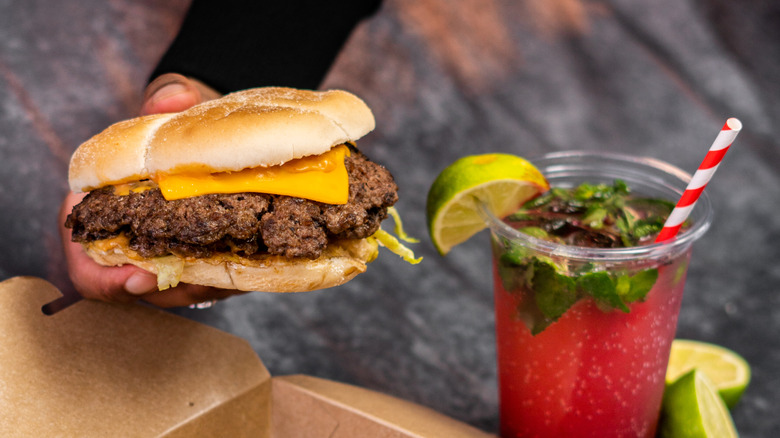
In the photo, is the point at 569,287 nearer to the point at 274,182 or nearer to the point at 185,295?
the point at 274,182

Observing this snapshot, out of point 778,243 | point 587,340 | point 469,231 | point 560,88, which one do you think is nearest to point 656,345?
point 587,340

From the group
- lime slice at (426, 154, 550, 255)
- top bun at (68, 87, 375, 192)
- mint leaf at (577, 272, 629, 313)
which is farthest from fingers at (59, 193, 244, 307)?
mint leaf at (577, 272, 629, 313)

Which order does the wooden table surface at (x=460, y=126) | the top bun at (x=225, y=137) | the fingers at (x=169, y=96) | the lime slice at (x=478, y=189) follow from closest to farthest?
the top bun at (x=225, y=137) → the lime slice at (x=478, y=189) → the fingers at (x=169, y=96) → the wooden table surface at (x=460, y=126)

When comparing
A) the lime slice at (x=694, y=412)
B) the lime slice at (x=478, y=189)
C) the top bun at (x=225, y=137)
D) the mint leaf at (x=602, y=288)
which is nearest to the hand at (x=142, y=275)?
the top bun at (x=225, y=137)

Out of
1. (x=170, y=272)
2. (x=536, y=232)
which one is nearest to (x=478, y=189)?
(x=536, y=232)

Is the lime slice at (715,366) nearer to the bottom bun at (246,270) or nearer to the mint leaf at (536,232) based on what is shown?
the mint leaf at (536,232)

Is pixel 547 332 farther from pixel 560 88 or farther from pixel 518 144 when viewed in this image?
pixel 560 88
